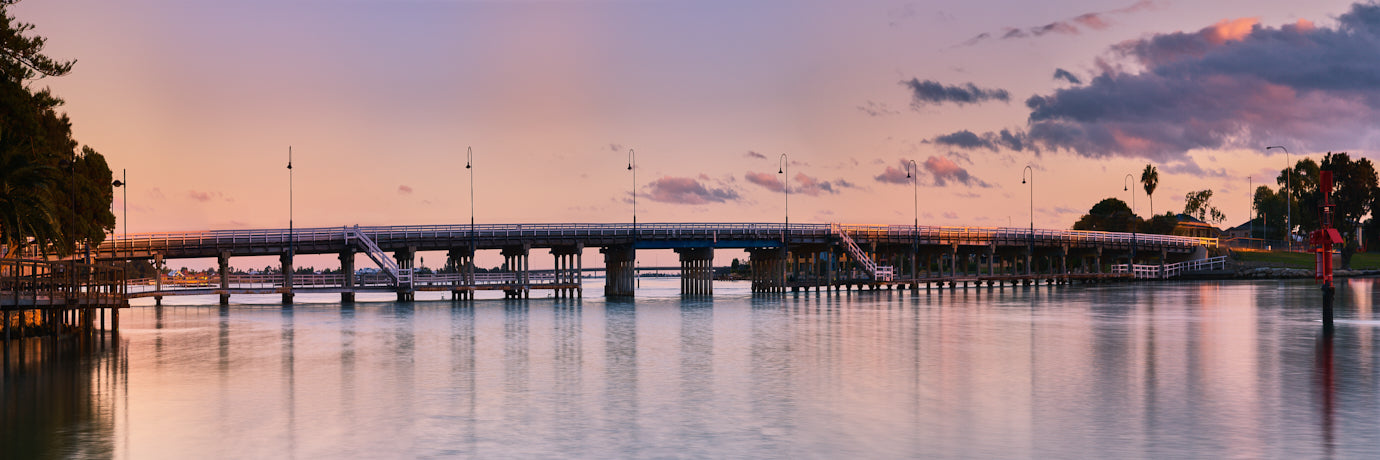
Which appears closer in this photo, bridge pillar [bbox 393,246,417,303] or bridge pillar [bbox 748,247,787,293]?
bridge pillar [bbox 393,246,417,303]

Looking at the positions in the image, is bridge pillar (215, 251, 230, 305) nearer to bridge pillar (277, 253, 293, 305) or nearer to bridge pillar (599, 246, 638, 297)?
bridge pillar (277, 253, 293, 305)

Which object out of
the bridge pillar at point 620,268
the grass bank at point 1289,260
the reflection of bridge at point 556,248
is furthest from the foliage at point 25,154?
the grass bank at point 1289,260

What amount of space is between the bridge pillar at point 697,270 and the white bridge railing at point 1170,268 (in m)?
58.7

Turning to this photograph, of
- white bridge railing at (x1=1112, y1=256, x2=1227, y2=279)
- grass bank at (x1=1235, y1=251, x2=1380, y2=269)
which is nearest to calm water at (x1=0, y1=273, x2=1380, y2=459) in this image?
white bridge railing at (x1=1112, y1=256, x2=1227, y2=279)

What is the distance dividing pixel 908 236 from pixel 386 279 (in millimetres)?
53286

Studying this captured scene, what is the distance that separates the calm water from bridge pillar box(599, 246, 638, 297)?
54348mm

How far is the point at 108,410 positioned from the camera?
21484 mm

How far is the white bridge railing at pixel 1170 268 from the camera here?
14050cm

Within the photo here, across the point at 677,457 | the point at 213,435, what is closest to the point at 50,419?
the point at 213,435

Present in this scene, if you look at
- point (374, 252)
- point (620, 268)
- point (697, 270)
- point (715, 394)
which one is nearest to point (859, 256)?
Answer: point (697, 270)

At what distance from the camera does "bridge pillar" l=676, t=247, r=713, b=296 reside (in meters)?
107

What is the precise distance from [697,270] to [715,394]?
291 feet

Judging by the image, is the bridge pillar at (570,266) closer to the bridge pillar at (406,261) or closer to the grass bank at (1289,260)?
the bridge pillar at (406,261)

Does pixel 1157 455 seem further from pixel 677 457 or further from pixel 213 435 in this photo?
pixel 213 435
